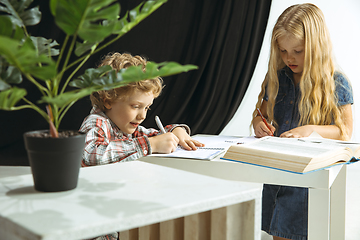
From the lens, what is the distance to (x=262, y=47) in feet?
10.4

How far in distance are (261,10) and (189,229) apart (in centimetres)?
276

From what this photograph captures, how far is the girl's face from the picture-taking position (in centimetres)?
135

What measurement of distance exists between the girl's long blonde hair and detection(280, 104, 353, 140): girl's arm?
3cm

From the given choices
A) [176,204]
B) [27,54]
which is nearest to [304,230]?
[176,204]

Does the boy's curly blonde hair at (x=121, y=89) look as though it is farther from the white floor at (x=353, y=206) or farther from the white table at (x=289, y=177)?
the white floor at (x=353, y=206)

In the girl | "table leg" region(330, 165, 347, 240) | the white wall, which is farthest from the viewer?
the white wall

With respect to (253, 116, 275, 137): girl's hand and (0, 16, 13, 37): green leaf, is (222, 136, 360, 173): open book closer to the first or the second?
(253, 116, 275, 137): girl's hand

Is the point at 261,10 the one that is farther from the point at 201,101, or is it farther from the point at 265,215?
the point at 265,215

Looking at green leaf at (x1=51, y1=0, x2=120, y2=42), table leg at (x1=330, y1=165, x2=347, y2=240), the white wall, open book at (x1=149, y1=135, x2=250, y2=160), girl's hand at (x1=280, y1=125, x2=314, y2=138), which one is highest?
the white wall

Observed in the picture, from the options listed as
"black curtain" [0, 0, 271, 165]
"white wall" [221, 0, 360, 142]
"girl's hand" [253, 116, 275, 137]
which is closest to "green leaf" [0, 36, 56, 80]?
"girl's hand" [253, 116, 275, 137]

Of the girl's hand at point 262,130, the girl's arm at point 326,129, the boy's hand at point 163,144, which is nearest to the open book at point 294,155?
the boy's hand at point 163,144

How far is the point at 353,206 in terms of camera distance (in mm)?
2029

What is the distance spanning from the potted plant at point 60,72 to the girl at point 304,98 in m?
0.95

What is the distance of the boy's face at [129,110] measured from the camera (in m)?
1.15
